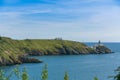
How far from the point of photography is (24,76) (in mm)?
16375

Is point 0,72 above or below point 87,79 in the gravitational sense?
above

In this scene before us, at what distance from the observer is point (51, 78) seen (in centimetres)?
10194

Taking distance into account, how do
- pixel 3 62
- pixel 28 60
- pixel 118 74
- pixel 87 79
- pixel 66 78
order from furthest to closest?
pixel 28 60 < pixel 3 62 < pixel 87 79 < pixel 66 78 < pixel 118 74

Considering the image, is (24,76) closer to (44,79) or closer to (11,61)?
(44,79)

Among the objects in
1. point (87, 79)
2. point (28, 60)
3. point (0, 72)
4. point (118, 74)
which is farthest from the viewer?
point (28, 60)

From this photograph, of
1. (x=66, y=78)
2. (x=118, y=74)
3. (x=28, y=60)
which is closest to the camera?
(x=118, y=74)

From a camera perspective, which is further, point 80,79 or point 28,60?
point 28,60

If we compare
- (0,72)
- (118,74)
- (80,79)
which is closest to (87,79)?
(80,79)

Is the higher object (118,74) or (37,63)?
(118,74)

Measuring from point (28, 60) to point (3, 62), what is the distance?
1379 centimetres

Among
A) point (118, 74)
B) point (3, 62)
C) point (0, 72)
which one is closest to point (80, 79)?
point (3, 62)

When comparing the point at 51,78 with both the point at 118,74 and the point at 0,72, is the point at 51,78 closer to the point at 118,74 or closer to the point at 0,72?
the point at 0,72

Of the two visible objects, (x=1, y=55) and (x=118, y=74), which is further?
(x=1, y=55)

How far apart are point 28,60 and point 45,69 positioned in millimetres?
144123
